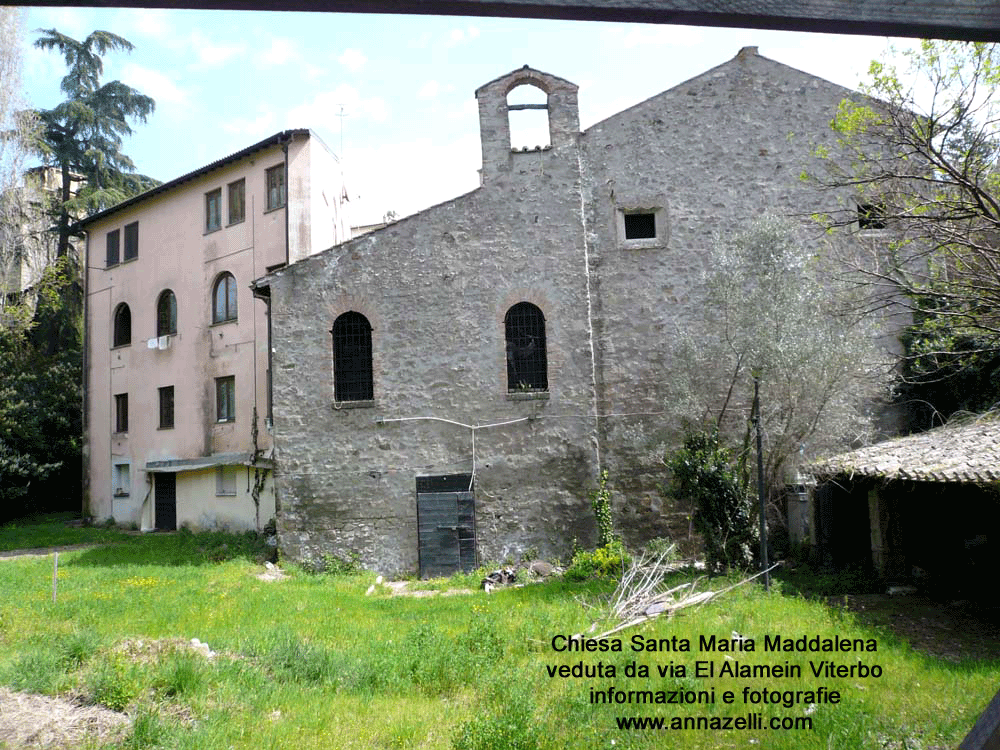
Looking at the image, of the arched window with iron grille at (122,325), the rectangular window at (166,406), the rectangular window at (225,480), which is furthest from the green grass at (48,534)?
the arched window with iron grille at (122,325)

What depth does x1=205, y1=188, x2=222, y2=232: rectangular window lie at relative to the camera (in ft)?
68.9

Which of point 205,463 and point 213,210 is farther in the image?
point 213,210

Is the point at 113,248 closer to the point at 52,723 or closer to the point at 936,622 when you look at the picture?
the point at 52,723

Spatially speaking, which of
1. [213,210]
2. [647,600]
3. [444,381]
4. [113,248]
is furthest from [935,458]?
[113,248]

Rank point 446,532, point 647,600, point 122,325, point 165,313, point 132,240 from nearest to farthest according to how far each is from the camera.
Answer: point 647,600
point 446,532
point 165,313
point 132,240
point 122,325

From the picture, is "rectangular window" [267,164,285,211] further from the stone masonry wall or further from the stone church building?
the stone masonry wall

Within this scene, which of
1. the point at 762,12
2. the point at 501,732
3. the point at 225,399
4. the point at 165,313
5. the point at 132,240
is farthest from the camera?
the point at 132,240

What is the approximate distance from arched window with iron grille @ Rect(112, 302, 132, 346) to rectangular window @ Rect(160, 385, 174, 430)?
2.74 meters

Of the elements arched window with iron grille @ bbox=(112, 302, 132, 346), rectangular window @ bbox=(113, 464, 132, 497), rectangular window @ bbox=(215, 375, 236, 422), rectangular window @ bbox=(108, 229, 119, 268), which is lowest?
rectangular window @ bbox=(113, 464, 132, 497)

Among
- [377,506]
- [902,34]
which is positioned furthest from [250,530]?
[902,34]

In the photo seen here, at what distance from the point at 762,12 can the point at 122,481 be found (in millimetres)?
24393

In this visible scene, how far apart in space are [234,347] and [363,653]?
554 inches

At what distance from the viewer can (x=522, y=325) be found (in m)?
14.5

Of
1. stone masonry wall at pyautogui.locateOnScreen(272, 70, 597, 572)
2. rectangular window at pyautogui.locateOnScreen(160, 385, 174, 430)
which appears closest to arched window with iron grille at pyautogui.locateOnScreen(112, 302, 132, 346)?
rectangular window at pyautogui.locateOnScreen(160, 385, 174, 430)
